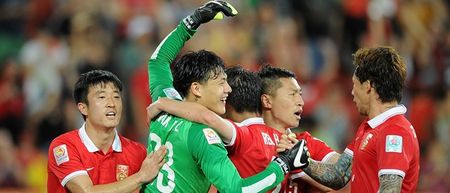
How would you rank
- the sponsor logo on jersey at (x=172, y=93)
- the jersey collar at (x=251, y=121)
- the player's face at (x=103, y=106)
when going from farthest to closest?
the player's face at (x=103, y=106) → the jersey collar at (x=251, y=121) → the sponsor logo on jersey at (x=172, y=93)

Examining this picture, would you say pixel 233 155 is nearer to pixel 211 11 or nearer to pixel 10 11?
pixel 211 11

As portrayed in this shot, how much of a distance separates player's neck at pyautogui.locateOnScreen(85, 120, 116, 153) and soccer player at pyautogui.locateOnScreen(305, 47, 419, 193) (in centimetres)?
151

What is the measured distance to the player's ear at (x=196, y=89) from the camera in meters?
6.29

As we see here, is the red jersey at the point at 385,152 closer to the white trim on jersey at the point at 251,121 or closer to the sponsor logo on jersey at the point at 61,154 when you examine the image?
the white trim on jersey at the point at 251,121

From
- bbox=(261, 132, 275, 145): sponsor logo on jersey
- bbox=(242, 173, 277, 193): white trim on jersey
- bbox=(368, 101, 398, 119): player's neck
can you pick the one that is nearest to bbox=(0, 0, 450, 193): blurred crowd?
bbox=(261, 132, 275, 145): sponsor logo on jersey

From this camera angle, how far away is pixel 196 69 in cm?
629

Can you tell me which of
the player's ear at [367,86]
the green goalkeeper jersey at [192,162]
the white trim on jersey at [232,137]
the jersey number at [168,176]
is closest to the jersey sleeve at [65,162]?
the green goalkeeper jersey at [192,162]

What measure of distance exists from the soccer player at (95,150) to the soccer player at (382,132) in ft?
4.55

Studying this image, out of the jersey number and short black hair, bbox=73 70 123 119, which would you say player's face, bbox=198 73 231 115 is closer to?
the jersey number

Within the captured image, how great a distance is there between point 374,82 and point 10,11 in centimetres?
802

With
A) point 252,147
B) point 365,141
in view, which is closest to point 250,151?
point 252,147

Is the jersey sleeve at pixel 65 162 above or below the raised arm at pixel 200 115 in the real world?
below

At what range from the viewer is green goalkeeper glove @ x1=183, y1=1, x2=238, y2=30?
6727 mm

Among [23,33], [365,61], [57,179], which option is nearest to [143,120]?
[23,33]
